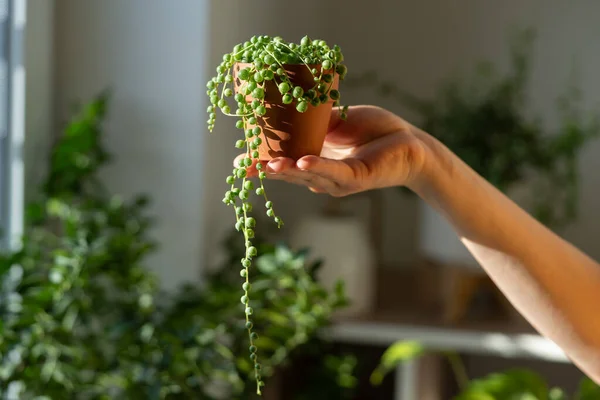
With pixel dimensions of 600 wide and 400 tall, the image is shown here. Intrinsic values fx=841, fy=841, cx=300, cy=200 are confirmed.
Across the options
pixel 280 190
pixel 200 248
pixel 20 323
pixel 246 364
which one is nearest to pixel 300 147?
pixel 20 323

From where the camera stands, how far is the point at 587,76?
7.50 feet

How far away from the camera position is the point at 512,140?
74.9 inches

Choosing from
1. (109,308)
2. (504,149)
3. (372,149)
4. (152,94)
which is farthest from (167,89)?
A: (372,149)

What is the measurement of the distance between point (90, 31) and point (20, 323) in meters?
0.67

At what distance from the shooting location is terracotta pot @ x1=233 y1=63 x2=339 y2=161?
0.73 m

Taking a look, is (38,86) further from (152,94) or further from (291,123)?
(291,123)

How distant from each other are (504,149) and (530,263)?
2.98 ft

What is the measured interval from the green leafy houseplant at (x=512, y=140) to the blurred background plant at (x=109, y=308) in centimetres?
59

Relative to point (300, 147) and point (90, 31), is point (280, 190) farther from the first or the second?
point (300, 147)

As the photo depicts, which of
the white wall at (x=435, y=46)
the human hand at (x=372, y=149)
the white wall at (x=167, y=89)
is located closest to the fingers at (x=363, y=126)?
the human hand at (x=372, y=149)

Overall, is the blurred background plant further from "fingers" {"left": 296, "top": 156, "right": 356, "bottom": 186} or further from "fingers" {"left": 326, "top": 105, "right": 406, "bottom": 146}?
"fingers" {"left": 296, "top": 156, "right": 356, "bottom": 186}

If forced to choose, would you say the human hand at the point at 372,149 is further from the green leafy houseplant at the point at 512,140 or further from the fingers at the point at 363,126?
the green leafy houseplant at the point at 512,140

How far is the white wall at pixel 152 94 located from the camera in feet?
5.47

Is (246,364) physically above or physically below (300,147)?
below
